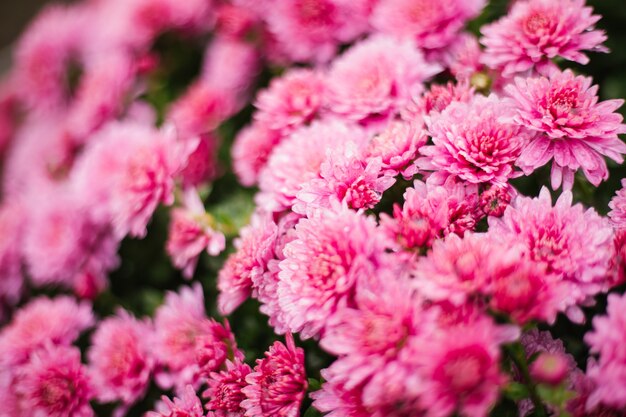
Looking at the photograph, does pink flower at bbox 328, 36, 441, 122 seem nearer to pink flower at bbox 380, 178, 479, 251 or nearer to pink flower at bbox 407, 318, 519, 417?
pink flower at bbox 380, 178, 479, 251

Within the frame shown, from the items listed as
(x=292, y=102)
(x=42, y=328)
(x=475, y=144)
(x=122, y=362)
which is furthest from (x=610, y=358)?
(x=42, y=328)

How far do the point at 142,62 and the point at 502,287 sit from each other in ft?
3.49

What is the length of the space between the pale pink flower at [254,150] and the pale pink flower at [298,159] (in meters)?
0.10

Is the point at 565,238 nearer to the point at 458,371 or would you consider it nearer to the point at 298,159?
the point at 458,371

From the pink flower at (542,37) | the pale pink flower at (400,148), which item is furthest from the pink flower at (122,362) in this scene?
the pink flower at (542,37)

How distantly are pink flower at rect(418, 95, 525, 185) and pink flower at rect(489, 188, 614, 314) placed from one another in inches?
2.1

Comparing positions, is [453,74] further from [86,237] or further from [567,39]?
[86,237]

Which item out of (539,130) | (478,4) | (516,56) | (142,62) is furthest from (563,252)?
(142,62)

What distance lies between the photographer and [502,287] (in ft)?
1.79

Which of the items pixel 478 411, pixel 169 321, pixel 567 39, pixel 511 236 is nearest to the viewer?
pixel 478 411

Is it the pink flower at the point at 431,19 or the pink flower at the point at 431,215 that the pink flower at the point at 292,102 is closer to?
the pink flower at the point at 431,19

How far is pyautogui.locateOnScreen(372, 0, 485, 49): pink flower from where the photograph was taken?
897 millimetres

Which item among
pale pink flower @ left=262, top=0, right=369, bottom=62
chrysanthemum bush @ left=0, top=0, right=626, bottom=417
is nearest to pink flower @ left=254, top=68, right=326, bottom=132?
chrysanthemum bush @ left=0, top=0, right=626, bottom=417

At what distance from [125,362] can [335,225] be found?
476 millimetres
